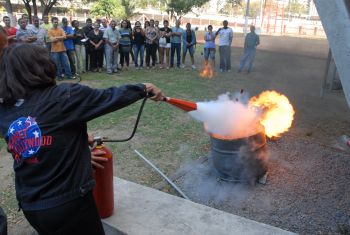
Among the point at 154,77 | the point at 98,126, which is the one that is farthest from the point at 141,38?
the point at 98,126

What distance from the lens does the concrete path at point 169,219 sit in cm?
344

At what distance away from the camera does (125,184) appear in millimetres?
4402

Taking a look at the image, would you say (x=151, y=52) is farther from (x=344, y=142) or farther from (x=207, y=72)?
(x=344, y=142)

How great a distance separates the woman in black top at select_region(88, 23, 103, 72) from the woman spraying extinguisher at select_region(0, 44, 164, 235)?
1146 cm

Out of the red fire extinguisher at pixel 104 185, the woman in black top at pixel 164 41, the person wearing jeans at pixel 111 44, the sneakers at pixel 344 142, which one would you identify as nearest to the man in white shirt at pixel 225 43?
the woman in black top at pixel 164 41

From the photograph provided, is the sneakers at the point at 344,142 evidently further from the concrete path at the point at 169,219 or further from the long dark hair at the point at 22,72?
the long dark hair at the point at 22,72

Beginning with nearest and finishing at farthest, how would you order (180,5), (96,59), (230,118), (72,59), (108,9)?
1. (230,118)
2. (72,59)
3. (96,59)
4. (180,5)
5. (108,9)

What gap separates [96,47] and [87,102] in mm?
11633

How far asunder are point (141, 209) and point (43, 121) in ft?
6.82

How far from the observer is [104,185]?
11.3ft

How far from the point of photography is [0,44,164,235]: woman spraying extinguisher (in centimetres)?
206

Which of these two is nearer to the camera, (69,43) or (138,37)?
(69,43)

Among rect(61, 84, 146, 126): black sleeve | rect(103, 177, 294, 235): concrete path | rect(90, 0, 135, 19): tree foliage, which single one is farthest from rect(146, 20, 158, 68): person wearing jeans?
rect(90, 0, 135, 19): tree foliage

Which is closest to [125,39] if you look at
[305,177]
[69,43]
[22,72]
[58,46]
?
[69,43]
